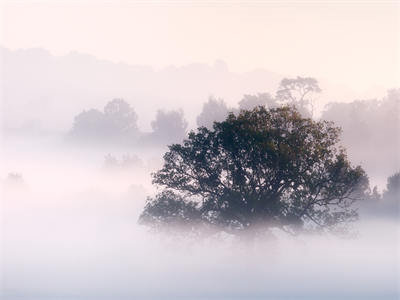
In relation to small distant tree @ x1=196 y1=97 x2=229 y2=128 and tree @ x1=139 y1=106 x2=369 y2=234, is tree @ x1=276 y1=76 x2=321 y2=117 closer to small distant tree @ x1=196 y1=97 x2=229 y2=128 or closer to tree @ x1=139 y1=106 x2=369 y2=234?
small distant tree @ x1=196 y1=97 x2=229 y2=128

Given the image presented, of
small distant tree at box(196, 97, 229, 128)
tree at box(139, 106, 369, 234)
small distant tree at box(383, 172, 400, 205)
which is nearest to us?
tree at box(139, 106, 369, 234)

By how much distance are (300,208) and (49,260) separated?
2044 cm

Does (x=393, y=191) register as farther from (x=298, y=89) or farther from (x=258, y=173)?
(x=298, y=89)

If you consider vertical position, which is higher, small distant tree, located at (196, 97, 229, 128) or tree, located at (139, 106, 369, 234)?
small distant tree, located at (196, 97, 229, 128)

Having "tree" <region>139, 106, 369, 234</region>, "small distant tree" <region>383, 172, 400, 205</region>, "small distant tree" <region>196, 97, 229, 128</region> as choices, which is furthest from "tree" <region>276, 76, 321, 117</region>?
"tree" <region>139, 106, 369, 234</region>

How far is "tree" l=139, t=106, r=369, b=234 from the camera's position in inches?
2109

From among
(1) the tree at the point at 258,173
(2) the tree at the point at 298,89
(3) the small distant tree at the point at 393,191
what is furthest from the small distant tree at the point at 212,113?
(1) the tree at the point at 258,173

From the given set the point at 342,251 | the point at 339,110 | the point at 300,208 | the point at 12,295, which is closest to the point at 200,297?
the point at 12,295

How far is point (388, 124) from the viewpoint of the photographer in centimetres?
18612

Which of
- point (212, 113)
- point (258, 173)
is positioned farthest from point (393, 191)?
point (212, 113)

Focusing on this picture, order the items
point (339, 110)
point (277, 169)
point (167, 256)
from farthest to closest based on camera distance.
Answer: point (339, 110)
point (167, 256)
point (277, 169)

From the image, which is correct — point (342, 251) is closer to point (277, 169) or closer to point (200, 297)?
point (277, 169)

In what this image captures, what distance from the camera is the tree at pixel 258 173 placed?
5356 centimetres

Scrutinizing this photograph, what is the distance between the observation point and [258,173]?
53812 mm
